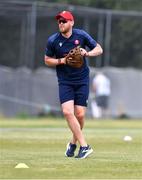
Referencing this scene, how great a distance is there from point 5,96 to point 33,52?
8.11ft

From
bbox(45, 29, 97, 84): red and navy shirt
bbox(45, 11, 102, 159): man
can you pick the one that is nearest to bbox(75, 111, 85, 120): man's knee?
bbox(45, 11, 102, 159): man

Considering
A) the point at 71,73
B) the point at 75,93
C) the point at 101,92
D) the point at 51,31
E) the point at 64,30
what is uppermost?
the point at 64,30

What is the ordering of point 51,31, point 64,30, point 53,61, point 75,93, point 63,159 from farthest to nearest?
point 51,31 < point 75,93 < point 53,61 < point 64,30 < point 63,159

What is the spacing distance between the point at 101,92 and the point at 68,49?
22.7 m

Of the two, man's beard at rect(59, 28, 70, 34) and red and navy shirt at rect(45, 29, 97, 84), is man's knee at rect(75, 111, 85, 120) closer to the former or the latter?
red and navy shirt at rect(45, 29, 97, 84)

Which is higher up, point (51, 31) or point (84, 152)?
point (84, 152)

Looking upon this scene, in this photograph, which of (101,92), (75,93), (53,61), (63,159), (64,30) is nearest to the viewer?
(63,159)

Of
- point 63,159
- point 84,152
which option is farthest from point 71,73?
point 63,159

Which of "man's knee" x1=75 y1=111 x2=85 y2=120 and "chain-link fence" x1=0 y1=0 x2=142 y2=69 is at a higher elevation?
"man's knee" x1=75 y1=111 x2=85 y2=120

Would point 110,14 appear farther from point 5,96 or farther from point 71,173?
point 71,173

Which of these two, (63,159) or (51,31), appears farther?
(51,31)

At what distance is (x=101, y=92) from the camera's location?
36.1 meters

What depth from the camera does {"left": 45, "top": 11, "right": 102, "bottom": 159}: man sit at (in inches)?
523

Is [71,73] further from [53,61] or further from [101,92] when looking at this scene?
[101,92]
